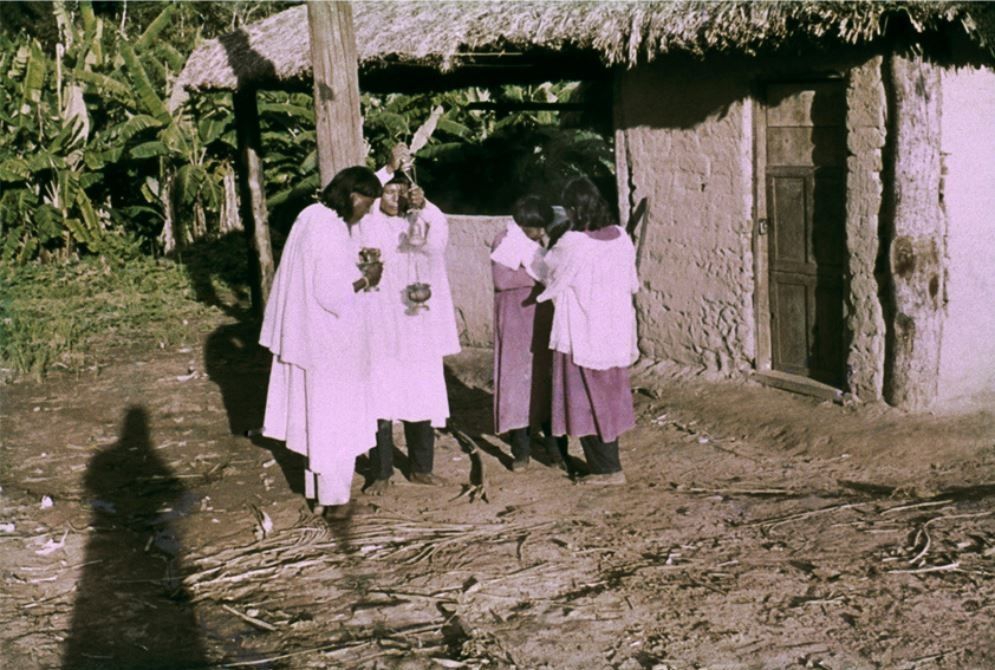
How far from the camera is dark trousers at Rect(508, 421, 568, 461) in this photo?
21.8ft

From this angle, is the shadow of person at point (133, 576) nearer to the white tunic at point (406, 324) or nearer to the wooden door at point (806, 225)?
the white tunic at point (406, 324)

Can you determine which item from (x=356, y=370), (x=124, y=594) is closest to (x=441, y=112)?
(x=356, y=370)

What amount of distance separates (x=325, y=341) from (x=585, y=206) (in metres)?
1.43

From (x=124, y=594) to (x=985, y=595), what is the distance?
3.40m

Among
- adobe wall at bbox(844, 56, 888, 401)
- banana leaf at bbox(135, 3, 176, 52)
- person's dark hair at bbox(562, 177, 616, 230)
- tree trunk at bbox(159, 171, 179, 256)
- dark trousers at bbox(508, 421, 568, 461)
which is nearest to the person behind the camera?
person's dark hair at bbox(562, 177, 616, 230)

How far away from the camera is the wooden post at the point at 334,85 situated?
21.1ft

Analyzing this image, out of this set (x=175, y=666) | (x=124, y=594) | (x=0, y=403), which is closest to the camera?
(x=175, y=666)

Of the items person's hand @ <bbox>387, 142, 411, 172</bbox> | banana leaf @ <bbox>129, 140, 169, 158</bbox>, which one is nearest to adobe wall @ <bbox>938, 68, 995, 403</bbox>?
person's hand @ <bbox>387, 142, 411, 172</bbox>

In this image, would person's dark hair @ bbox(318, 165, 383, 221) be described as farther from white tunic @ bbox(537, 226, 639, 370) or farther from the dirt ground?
the dirt ground

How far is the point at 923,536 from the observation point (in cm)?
525

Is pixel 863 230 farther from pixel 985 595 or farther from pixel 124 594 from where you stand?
pixel 124 594

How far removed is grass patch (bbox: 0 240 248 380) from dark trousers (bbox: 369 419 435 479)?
4.08 m

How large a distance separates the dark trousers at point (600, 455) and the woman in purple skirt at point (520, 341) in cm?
32

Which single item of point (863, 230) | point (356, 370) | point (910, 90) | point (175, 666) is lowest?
point (175, 666)
